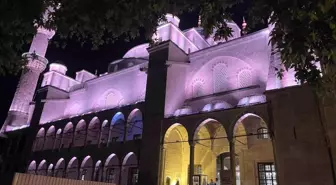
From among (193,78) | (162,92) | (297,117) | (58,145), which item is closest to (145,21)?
(297,117)

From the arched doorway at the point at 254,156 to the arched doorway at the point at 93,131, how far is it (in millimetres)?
10357

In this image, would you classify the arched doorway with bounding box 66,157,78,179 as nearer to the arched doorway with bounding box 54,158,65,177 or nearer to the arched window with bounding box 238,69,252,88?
the arched doorway with bounding box 54,158,65,177

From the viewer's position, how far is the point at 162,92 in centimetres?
1677

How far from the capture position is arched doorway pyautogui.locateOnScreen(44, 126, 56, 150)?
22.9 m

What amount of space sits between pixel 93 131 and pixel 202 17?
17.4 meters

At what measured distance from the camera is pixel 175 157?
645 inches

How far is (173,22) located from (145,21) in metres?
16.2

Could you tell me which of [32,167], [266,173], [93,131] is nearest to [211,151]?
[266,173]

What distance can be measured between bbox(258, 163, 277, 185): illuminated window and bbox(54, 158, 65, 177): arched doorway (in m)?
14.3

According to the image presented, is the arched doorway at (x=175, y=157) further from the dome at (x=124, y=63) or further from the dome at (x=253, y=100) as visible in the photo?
the dome at (x=124, y=63)

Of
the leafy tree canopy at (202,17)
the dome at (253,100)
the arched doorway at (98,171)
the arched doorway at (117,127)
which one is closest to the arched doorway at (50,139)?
the arched doorway at (117,127)

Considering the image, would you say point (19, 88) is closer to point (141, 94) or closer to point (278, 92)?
point (141, 94)

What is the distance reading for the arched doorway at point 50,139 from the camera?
22.9 m

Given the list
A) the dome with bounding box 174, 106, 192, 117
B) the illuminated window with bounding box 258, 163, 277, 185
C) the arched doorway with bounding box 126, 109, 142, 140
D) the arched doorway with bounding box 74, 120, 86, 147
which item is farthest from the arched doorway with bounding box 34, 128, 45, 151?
the illuminated window with bounding box 258, 163, 277, 185
